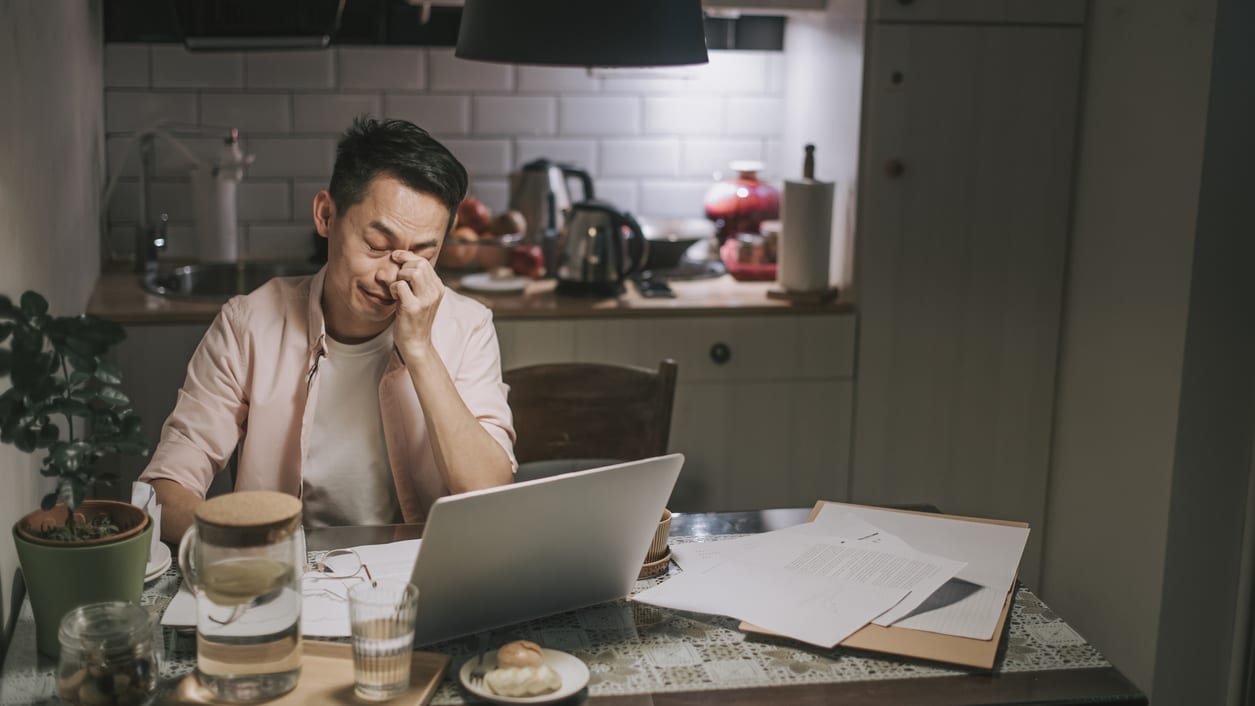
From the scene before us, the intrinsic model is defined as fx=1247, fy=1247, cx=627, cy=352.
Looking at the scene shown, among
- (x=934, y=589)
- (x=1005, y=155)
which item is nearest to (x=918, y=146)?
(x=1005, y=155)

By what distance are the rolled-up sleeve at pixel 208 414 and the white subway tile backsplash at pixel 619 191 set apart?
5.49ft

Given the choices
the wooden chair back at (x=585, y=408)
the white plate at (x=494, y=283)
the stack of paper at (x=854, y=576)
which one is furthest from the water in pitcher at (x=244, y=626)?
the white plate at (x=494, y=283)

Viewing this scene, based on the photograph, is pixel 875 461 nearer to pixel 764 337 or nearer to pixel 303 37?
pixel 764 337

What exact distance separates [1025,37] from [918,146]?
0.35m

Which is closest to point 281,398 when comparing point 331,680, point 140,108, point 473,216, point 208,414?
point 208,414

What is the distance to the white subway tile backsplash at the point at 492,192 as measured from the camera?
11.2 feet

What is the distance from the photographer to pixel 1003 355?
301 centimetres

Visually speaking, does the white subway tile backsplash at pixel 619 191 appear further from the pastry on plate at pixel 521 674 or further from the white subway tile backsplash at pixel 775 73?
the pastry on plate at pixel 521 674

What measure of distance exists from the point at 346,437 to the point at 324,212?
0.35 meters

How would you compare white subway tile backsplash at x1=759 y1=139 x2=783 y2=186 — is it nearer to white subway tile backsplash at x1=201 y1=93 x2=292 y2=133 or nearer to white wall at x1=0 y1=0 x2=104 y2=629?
white subway tile backsplash at x1=201 y1=93 x2=292 y2=133

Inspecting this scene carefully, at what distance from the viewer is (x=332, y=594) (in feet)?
4.76

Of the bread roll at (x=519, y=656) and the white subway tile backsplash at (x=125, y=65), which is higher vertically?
the white subway tile backsplash at (x=125, y=65)

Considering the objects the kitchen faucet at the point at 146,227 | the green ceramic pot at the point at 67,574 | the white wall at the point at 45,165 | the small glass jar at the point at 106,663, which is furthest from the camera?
the kitchen faucet at the point at 146,227

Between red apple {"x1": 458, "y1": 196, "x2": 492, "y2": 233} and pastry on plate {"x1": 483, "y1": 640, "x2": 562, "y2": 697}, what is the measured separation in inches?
82.4
